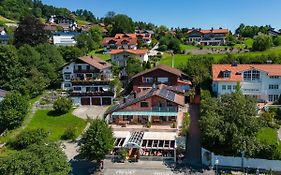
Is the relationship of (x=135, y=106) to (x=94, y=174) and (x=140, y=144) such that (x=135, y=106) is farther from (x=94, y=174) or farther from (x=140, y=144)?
(x=94, y=174)

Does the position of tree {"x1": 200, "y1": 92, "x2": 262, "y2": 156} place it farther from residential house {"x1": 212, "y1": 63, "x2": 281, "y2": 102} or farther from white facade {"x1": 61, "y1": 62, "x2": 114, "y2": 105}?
white facade {"x1": 61, "y1": 62, "x2": 114, "y2": 105}

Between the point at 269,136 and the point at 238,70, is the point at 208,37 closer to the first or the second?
the point at 238,70

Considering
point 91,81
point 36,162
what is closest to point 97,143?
point 36,162

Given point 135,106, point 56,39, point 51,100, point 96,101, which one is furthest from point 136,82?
point 56,39

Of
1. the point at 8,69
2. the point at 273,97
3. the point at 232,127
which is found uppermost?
the point at 8,69

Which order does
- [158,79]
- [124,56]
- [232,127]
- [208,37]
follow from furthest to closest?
[208,37]
[124,56]
[158,79]
[232,127]

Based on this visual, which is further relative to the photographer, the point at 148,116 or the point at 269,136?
the point at 148,116

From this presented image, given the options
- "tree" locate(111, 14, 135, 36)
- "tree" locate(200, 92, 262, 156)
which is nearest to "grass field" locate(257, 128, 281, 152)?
"tree" locate(200, 92, 262, 156)
